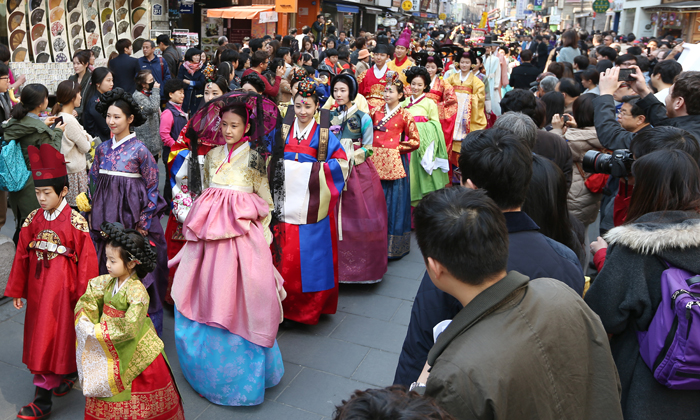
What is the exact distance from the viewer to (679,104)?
337cm

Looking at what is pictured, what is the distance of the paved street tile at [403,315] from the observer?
4.26 meters

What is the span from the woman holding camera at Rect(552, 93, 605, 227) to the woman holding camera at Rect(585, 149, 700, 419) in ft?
5.98

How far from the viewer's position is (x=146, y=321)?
2.77 meters

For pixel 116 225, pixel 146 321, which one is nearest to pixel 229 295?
pixel 146 321

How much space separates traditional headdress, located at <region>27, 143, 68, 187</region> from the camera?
9.64 feet

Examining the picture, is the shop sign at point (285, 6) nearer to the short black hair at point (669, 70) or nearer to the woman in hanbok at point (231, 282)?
the short black hair at point (669, 70)

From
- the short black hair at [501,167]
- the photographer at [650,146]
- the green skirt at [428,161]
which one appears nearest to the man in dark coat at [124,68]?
the green skirt at [428,161]

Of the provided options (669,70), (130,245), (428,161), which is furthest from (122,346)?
(669,70)

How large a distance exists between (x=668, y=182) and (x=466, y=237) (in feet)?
3.72

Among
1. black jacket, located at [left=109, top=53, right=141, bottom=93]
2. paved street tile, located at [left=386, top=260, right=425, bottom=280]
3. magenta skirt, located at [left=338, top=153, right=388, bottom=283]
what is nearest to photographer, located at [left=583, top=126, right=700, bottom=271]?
magenta skirt, located at [left=338, top=153, right=388, bottom=283]

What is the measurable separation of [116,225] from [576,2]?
4537 cm

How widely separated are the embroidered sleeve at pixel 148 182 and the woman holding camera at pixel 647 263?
252 cm

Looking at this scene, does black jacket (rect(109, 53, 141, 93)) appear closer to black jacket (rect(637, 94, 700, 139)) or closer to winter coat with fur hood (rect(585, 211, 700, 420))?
black jacket (rect(637, 94, 700, 139))

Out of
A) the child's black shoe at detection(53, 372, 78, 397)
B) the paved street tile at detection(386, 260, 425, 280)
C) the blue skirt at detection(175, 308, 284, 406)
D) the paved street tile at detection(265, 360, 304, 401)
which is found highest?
the blue skirt at detection(175, 308, 284, 406)
